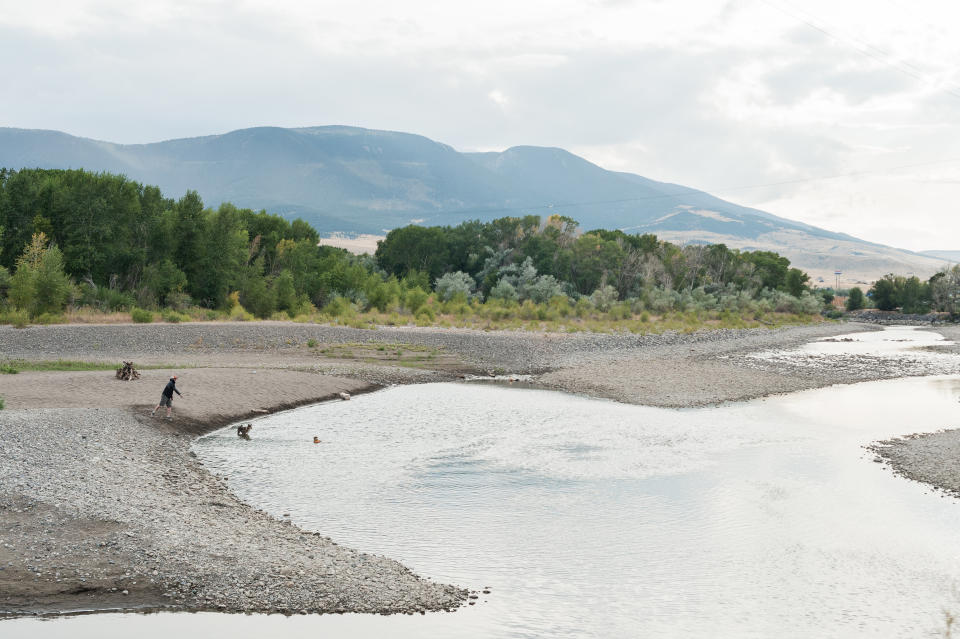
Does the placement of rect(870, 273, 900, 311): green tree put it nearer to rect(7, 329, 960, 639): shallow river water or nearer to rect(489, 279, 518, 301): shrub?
rect(489, 279, 518, 301): shrub

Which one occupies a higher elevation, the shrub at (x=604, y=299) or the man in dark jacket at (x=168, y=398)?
the shrub at (x=604, y=299)

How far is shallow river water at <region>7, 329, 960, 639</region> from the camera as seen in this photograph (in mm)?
10211

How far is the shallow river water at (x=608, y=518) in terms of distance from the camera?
1021cm

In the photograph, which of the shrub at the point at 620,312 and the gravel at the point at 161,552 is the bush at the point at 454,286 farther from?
the gravel at the point at 161,552

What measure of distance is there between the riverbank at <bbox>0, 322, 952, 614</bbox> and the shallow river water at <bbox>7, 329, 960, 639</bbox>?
1.91ft

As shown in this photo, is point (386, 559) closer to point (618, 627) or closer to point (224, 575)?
point (224, 575)

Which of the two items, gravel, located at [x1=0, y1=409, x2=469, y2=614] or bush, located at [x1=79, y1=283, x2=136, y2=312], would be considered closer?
gravel, located at [x1=0, y1=409, x2=469, y2=614]

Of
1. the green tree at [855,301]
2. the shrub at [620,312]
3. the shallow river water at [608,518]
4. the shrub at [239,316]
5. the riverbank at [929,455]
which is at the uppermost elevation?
the green tree at [855,301]

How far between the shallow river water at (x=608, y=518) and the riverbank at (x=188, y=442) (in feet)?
1.91

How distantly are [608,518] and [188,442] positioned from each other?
10.8 meters

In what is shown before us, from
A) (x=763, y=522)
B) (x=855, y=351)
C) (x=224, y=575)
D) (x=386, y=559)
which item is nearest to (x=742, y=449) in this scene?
(x=763, y=522)

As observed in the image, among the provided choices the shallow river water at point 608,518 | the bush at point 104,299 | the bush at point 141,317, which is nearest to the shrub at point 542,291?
the bush at point 104,299

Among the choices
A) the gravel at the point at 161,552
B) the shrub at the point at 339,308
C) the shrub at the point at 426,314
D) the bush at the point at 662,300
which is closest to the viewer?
the gravel at the point at 161,552

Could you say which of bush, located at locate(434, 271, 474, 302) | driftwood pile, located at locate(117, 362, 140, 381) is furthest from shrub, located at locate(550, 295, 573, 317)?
driftwood pile, located at locate(117, 362, 140, 381)
